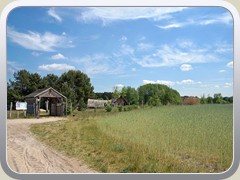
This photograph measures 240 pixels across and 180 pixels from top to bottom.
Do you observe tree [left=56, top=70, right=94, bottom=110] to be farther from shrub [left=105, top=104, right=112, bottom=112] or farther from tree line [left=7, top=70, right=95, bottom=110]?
shrub [left=105, top=104, right=112, bottom=112]

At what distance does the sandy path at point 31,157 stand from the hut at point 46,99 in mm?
198

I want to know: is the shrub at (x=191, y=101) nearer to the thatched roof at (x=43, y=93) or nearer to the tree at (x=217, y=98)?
the tree at (x=217, y=98)

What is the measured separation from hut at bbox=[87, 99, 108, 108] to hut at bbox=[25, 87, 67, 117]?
1.16 feet

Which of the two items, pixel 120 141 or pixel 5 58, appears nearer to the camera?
A: pixel 5 58

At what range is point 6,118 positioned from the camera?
4.34 metres

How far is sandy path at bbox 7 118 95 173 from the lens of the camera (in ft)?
14.4

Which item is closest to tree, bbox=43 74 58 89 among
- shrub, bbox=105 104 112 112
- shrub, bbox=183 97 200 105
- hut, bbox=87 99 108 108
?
hut, bbox=87 99 108 108

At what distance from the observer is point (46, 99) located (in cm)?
480

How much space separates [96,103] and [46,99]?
671 millimetres

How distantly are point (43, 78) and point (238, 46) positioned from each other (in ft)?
7.98

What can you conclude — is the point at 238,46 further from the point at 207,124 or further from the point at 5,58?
the point at 5,58

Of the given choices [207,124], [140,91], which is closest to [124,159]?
[140,91]

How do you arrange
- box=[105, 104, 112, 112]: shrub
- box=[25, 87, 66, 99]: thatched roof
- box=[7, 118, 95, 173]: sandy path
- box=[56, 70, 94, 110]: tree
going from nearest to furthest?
1. box=[7, 118, 95, 173]: sandy path
2. box=[56, 70, 94, 110]: tree
3. box=[25, 87, 66, 99]: thatched roof
4. box=[105, 104, 112, 112]: shrub

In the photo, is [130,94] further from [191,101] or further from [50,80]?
[50,80]
